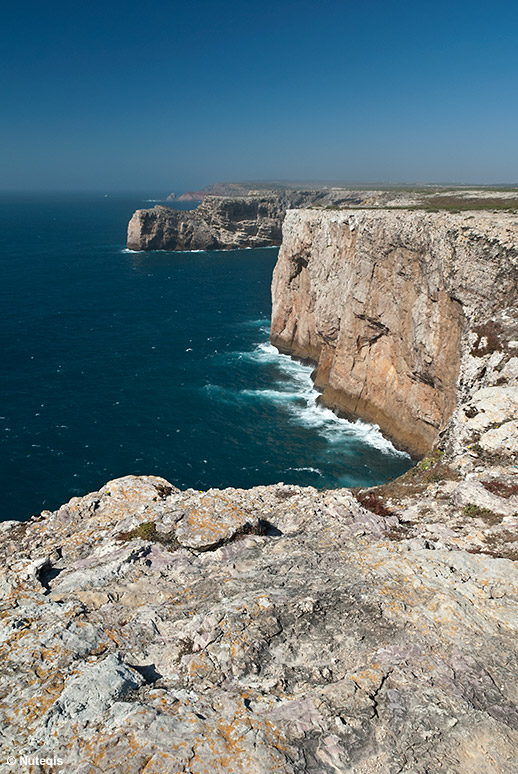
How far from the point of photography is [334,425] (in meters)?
51.3

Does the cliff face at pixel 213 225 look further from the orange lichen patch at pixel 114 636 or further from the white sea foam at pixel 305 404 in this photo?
the orange lichen patch at pixel 114 636

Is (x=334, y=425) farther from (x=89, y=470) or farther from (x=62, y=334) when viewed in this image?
(x=62, y=334)

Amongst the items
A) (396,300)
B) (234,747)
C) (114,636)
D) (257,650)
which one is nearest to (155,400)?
(396,300)

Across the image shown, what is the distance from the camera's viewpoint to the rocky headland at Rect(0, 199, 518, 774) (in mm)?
7309

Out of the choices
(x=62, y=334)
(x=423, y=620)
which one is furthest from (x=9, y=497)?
(x=62, y=334)

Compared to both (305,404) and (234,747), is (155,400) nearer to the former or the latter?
(305,404)

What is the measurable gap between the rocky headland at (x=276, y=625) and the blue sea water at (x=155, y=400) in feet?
75.3

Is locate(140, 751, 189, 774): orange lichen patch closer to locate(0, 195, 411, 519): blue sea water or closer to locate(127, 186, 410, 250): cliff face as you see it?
locate(0, 195, 411, 519): blue sea water

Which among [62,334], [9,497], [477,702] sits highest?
[477,702]

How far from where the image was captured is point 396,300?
46.1 metres

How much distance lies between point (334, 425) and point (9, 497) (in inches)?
1244

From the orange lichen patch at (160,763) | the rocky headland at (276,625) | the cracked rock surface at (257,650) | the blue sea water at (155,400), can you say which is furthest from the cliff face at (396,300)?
the orange lichen patch at (160,763)

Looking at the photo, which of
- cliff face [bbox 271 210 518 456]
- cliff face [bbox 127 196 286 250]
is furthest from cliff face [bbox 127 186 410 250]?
cliff face [bbox 271 210 518 456]

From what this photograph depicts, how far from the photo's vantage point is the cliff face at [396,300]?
3506cm
